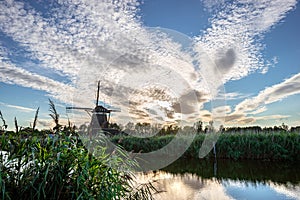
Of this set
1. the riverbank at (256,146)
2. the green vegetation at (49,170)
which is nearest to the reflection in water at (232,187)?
the green vegetation at (49,170)

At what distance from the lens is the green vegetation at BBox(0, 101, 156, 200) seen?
2072mm

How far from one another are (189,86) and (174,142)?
513 centimetres

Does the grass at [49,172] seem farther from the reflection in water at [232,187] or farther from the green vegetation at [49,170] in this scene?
the reflection in water at [232,187]

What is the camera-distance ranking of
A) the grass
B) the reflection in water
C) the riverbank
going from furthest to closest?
the riverbank
the reflection in water
the grass

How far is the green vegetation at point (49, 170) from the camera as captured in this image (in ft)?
6.80

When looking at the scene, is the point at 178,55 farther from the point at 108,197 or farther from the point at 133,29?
the point at 108,197

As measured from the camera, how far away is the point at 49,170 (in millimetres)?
2127

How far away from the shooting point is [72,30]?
8.48 metres

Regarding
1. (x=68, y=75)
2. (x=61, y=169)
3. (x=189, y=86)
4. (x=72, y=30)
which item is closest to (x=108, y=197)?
(x=61, y=169)

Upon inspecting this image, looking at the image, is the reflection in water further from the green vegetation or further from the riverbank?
the riverbank

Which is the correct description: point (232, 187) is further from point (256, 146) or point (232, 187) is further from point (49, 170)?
point (256, 146)

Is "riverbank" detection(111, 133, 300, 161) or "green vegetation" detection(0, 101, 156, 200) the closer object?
"green vegetation" detection(0, 101, 156, 200)

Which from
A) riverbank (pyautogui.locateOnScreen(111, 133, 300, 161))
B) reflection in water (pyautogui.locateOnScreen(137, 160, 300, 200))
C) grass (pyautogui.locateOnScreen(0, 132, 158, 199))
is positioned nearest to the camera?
grass (pyautogui.locateOnScreen(0, 132, 158, 199))

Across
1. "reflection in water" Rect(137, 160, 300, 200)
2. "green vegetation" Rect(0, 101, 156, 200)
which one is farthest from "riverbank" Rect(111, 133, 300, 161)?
"green vegetation" Rect(0, 101, 156, 200)
